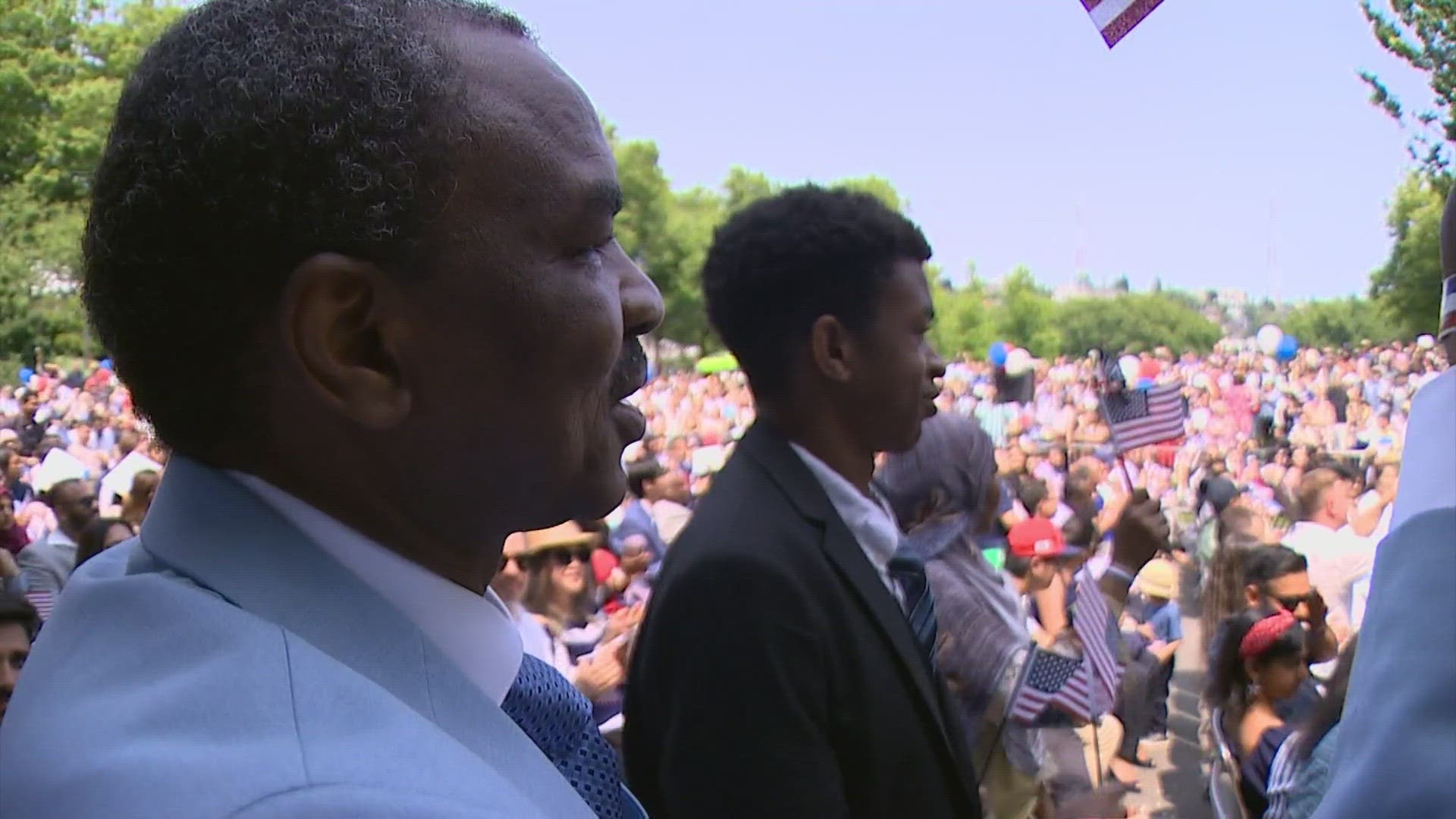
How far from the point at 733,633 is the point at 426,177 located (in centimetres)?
114

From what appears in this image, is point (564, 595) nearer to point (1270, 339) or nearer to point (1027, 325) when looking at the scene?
point (1270, 339)

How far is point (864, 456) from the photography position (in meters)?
2.42

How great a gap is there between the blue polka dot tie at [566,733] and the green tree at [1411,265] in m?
27.7

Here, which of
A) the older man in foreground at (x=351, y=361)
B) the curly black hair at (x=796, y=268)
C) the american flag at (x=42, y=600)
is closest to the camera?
the older man in foreground at (x=351, y=361)

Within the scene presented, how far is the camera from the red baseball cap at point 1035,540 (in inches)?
218

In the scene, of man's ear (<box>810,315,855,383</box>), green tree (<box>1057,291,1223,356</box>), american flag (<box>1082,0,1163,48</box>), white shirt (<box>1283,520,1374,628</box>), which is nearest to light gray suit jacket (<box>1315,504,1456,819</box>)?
american flag (<box>1082,0,1163,48</box>)

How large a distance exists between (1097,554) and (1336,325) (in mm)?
74655

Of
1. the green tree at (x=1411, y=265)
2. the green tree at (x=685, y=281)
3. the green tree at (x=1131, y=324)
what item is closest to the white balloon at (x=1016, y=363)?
the green tree at (x=1411, y=265)

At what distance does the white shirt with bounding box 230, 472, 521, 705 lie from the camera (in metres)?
0.90

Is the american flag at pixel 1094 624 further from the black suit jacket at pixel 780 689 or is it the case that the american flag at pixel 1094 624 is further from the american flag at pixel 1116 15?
the american flag at pixel 1116 15

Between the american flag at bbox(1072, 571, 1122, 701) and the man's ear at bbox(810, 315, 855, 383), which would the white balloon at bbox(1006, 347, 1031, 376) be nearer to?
the american flag at bbox(1072, 571, 1122, 701)

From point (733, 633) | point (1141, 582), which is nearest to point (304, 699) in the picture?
point (733, 633)

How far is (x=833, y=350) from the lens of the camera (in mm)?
2430

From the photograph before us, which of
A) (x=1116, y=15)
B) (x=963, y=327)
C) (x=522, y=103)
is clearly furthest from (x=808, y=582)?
(x=963, y=327)
